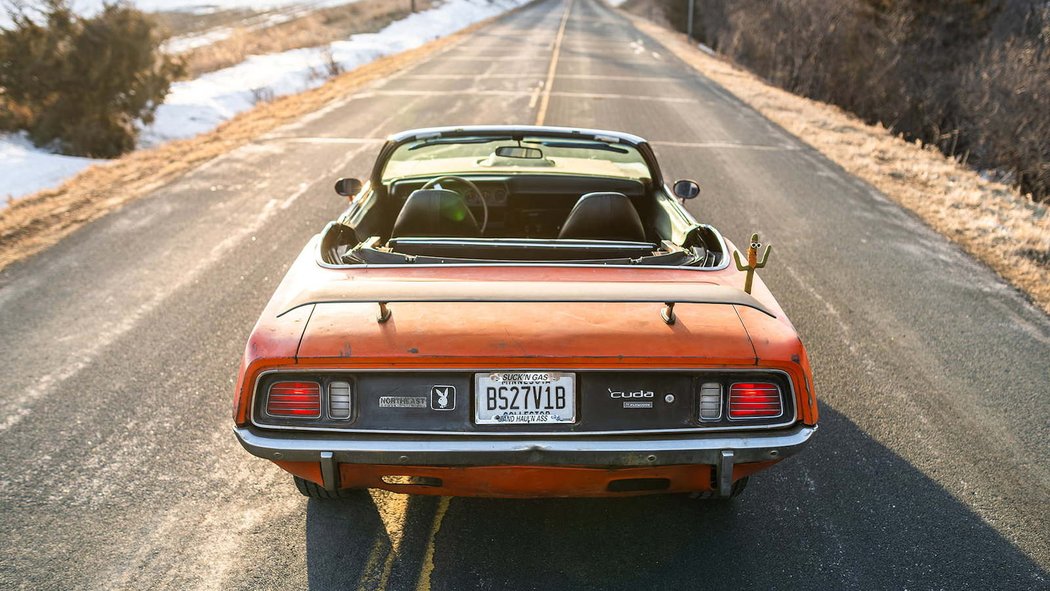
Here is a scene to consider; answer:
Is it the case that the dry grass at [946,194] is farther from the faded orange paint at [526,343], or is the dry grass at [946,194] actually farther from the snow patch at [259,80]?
the snow patch at [259,80]

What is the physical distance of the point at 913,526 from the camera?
3143mm

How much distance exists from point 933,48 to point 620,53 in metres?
9.87

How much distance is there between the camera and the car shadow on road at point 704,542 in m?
2.79

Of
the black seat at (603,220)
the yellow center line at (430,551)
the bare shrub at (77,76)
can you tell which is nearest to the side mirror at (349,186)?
the black seat at (603,220)

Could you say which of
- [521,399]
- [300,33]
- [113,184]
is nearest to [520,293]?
[521,399]

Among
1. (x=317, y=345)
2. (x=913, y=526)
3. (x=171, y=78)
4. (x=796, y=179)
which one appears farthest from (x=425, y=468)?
(x=171, y=78)

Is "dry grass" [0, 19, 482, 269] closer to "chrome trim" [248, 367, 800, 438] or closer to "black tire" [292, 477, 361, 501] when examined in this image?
"black tire" [292, 477, 361, 501]

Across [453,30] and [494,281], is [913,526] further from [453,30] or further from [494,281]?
[453,30]

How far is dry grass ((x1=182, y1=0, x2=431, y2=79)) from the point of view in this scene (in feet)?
84.0

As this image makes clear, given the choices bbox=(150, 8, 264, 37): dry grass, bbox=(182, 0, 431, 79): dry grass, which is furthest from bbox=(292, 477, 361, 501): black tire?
bbox=(150, 8, 264, 37): dry grass

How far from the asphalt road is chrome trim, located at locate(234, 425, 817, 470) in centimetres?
60

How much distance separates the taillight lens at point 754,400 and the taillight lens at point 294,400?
4.90ft

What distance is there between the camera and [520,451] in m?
2.44

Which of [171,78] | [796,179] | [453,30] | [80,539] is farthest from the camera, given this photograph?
[453,30]
